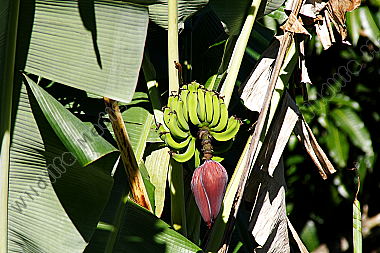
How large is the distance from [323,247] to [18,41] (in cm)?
109

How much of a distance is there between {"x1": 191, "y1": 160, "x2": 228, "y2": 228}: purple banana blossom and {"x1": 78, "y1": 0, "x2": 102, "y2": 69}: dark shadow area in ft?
0.93

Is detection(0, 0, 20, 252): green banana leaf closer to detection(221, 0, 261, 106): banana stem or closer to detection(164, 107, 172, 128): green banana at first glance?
detection(164, 107, 172, 128): green banana

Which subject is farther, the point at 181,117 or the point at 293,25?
the point at 293,25

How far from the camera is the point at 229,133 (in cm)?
115

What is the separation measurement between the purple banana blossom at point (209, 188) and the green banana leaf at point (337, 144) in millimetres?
558

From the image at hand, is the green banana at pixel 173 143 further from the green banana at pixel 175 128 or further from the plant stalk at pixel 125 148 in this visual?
the plant stalk at pixel 125 148

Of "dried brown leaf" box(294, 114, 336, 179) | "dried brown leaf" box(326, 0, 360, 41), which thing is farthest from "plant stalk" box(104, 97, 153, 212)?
"dried brown leaf" box(326, 0, 360, 41)

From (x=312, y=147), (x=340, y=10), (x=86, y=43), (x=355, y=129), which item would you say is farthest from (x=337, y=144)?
(x=86, y=43)

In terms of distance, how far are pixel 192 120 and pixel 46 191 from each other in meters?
0.34

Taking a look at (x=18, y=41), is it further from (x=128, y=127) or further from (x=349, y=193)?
(x=349, y=193)

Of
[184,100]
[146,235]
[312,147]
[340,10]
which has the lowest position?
[146,235]

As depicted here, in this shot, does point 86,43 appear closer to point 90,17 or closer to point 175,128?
point 90,17

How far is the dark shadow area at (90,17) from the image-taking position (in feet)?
3.51

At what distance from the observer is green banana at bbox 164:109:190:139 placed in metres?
1.12
